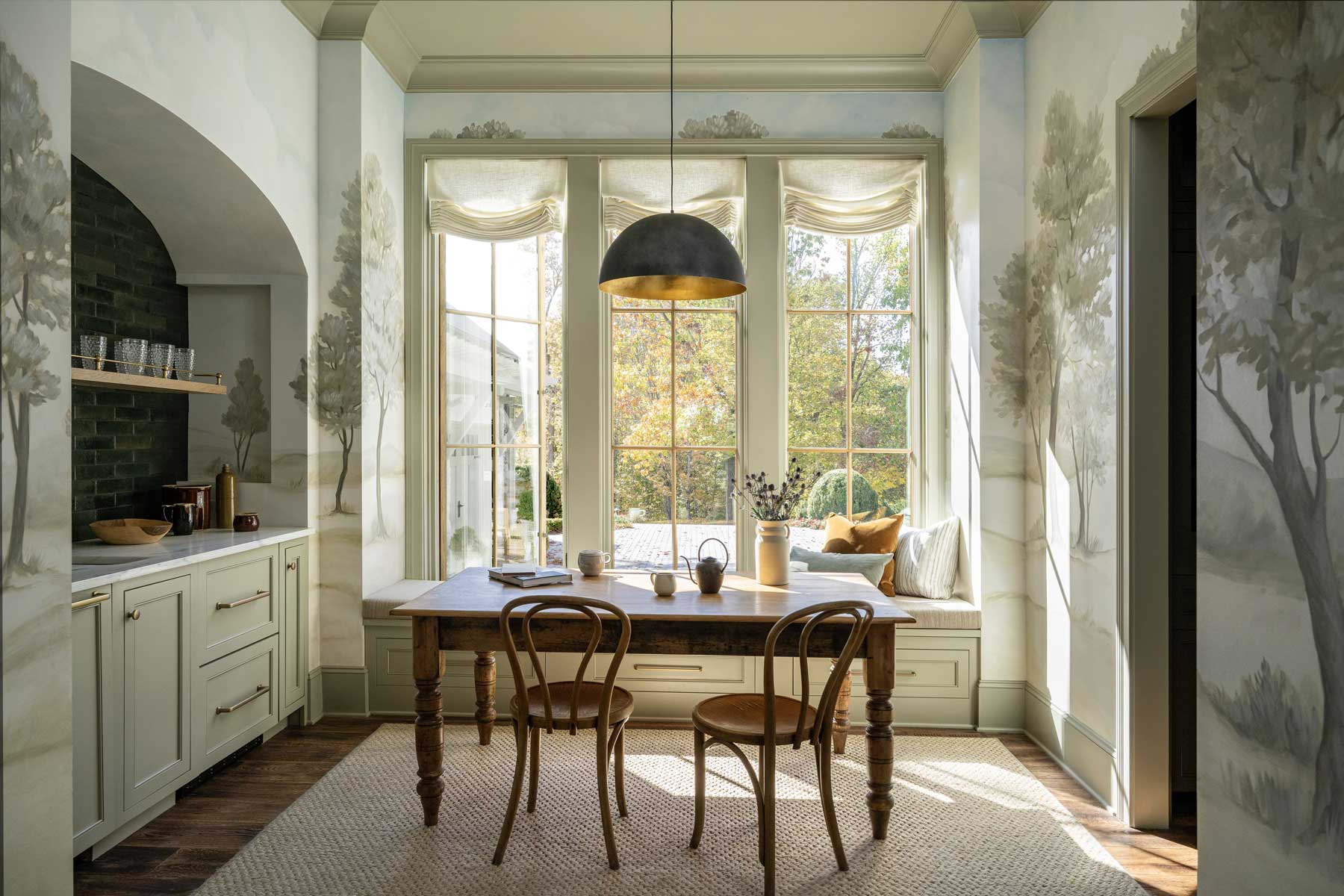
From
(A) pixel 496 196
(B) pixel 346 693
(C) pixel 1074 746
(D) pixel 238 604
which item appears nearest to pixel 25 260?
(D) pixel 238 604

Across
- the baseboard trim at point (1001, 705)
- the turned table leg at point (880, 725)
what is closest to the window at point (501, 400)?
the turned table leg at point (880, 725)

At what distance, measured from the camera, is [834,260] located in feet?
14.5

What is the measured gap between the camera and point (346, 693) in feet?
12.8

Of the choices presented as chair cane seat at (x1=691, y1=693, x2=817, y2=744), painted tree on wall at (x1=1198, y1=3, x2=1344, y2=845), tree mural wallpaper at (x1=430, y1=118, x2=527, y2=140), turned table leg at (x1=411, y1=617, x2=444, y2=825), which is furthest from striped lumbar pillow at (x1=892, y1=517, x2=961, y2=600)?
tree mural wallpaper at (x1=430, y1=118, x2=527, y2=140)

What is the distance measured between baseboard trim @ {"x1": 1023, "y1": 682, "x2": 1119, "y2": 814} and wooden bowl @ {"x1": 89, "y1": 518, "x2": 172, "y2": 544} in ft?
12.1

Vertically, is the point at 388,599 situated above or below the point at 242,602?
below

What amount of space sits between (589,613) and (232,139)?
2449 millimetres

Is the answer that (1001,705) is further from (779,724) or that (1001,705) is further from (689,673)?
(779,724)

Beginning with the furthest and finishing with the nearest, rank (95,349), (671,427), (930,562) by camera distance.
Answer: (671,427) < (930,562) < (95,349)

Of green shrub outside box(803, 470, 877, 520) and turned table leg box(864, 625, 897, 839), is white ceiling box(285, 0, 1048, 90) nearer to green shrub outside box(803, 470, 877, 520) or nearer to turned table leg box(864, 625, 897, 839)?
green shrub outside box(803, 470, 877, 520)

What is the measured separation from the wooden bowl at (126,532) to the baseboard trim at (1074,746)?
12.1ft

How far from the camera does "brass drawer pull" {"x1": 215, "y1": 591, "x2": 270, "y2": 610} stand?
3.10 meters

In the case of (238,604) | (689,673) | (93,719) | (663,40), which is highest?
(663,40)

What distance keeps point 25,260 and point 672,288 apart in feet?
6.69
